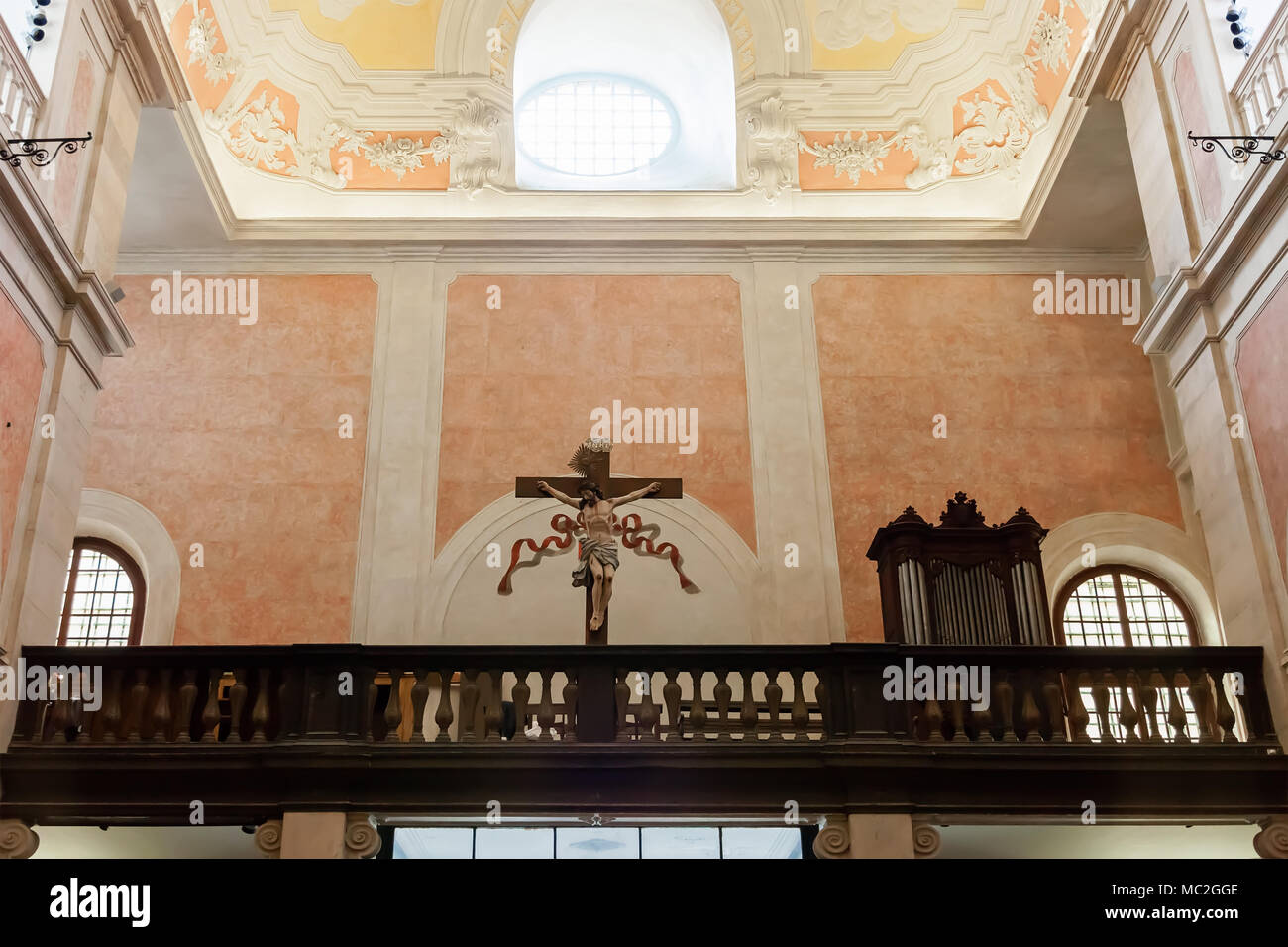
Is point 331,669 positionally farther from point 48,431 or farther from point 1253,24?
point 1253,24

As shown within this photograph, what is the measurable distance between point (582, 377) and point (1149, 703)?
749 centimetres

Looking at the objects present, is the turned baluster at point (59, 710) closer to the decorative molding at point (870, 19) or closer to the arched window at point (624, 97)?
the arched window at point (624, 97)

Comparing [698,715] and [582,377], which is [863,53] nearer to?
[582,377]

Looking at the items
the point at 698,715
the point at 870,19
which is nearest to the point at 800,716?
the point at 698,715

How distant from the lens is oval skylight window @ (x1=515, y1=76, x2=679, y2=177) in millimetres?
17891

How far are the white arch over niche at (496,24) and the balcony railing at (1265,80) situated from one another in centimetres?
706

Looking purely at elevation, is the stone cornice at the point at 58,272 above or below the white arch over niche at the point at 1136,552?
above

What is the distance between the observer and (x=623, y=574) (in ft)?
49.0

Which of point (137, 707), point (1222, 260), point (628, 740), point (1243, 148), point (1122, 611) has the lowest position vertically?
point (628, 740)

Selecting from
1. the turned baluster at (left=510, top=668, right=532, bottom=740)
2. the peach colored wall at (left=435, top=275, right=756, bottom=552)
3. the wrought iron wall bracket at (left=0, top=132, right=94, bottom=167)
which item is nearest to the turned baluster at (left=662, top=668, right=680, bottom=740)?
the turned baluster at (left=510, top=668, right=532, bottom=740)

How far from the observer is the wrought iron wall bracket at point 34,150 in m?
10.3

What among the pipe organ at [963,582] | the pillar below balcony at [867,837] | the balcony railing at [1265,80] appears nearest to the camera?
the pillar below balcony at [867,837]

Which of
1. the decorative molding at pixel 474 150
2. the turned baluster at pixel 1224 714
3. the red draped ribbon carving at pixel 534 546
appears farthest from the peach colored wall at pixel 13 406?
the turned baluster at pixel 1224 714

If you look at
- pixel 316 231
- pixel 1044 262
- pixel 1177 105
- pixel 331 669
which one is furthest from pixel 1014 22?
pixel 331 669
